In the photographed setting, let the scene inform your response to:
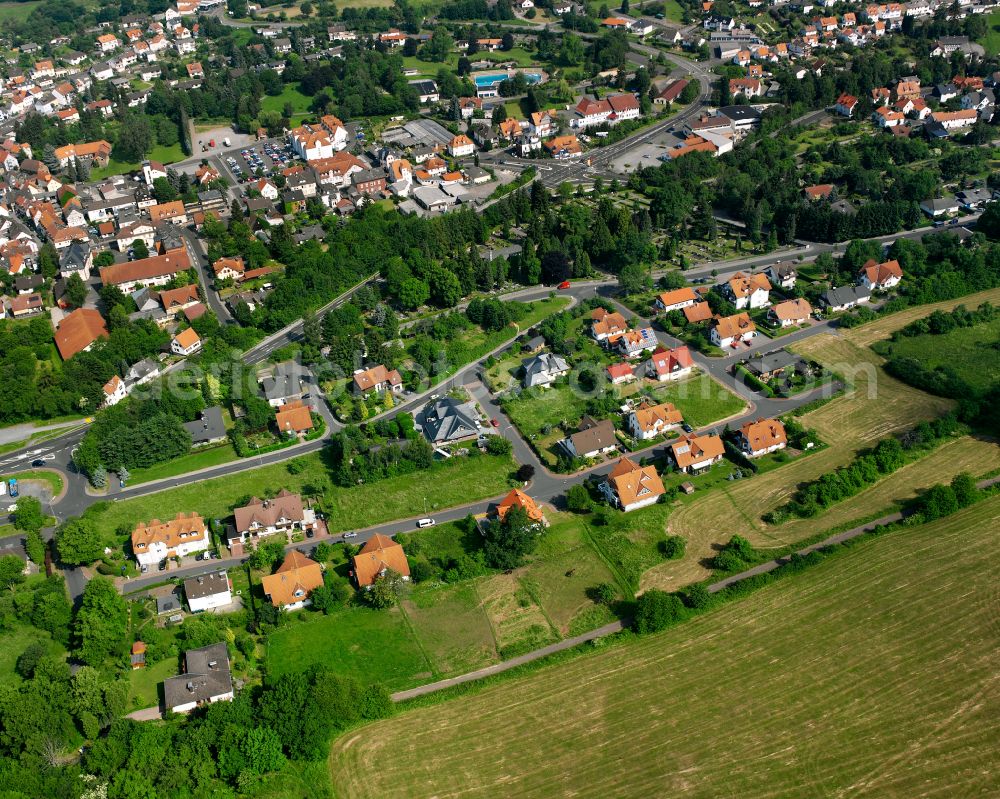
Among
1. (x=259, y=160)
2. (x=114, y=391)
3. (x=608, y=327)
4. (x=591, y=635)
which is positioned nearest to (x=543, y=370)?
(x=608, y=327)

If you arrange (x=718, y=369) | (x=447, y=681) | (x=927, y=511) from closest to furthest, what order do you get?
(x=447, y=681) < (x=927, y=511) < (x=718, y=369)

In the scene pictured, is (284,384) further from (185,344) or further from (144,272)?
(144,272)

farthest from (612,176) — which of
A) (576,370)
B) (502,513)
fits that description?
(502,513)

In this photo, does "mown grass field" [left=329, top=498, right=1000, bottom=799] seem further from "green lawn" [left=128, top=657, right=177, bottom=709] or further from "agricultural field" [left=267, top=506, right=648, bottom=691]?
"green lawn" [left=128, top=657, right=177, bottom=709]

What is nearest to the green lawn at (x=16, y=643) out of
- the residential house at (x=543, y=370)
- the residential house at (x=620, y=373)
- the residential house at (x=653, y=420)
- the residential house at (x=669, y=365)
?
the residential house at (x=543, y=370)

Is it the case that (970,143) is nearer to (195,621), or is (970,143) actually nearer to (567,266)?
(567,266)

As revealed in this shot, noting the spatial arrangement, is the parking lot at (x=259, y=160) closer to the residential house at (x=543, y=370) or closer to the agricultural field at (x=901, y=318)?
the residential house at (x=543, y=370)
